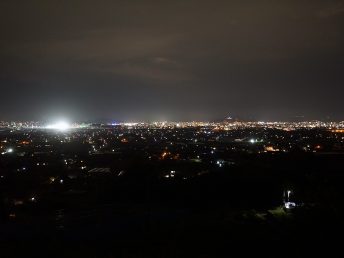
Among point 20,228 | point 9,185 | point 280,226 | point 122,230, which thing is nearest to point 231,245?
point 280,226

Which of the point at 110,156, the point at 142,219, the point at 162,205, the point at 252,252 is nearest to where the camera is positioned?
the point at 252,252

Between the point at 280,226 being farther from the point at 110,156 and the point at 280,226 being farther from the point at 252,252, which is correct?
the point at 110,156

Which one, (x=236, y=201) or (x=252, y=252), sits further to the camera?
(x=236, y=201)

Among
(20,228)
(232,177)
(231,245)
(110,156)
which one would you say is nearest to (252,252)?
(231,245)

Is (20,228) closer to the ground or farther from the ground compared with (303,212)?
closer to the ground

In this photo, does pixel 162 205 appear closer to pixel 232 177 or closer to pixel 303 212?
pixel 232 177

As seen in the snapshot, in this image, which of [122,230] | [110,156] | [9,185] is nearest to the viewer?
[122,230]

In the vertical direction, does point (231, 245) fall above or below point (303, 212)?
below

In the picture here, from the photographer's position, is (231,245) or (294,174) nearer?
(231,245)

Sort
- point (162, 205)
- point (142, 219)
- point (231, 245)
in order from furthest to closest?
1. point (162, 205)
2. point (142, 219)
3. point (231, 245)
